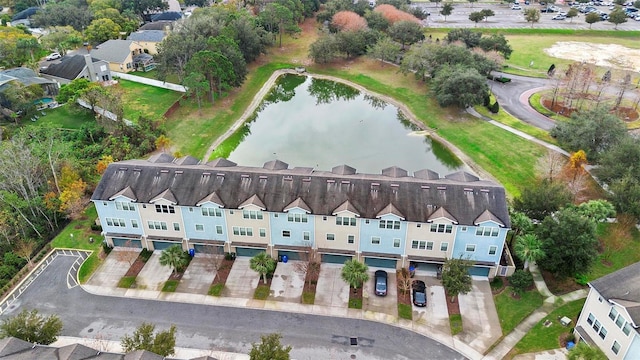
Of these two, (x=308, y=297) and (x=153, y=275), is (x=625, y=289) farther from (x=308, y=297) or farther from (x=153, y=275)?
(x=153, y=275)

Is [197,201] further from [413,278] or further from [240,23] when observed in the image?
[240,23]

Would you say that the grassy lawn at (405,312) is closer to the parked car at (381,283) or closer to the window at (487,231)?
the parked car at (381,283)

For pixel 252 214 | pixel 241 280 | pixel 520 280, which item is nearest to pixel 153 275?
pixel 241 280

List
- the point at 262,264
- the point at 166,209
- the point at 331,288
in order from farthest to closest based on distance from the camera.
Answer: the point at 166,209 → the point at 331,288 → the point at 262,264

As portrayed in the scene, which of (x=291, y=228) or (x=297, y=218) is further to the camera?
(x=291, y=228)

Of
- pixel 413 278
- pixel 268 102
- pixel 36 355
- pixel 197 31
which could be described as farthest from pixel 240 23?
pixel 36 355

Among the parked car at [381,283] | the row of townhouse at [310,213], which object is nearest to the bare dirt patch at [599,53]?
the row of townhouse at [310,213]
